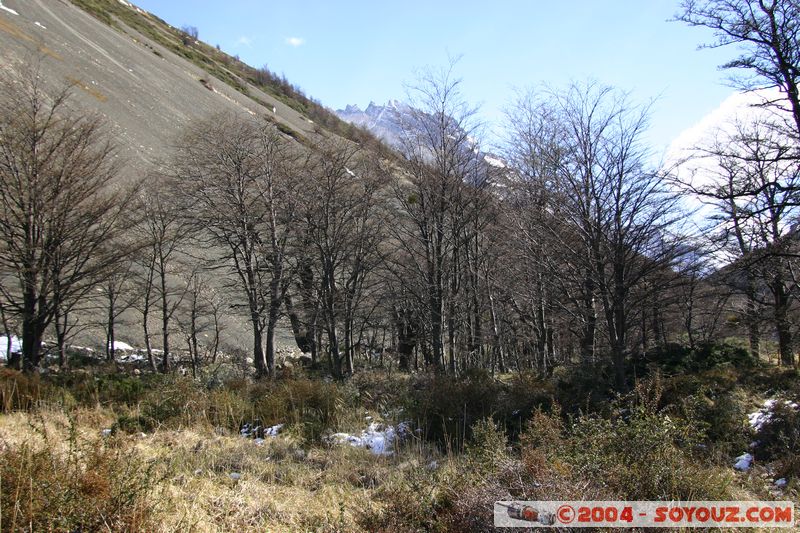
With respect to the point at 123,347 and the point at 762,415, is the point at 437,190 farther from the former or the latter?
the point at 123,347

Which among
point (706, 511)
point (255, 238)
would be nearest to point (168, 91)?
point (255, 238)

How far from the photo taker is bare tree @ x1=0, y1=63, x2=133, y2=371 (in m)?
9.80

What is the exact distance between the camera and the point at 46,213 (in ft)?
32.6

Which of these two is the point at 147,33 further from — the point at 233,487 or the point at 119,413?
the point at 233,487

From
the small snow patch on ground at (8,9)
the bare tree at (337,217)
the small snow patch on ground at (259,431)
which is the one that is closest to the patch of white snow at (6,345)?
the bare tree at (337,217)

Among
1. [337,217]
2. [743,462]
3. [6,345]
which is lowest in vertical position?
[743,462]

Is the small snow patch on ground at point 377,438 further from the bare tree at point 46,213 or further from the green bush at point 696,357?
the bare tree at point 46,213

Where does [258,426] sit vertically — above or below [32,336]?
below

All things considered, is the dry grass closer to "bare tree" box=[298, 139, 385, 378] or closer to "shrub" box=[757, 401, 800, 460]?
"shrub" box=[757, 401, 800, 460]

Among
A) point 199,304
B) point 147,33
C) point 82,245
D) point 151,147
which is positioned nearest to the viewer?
point 82,245

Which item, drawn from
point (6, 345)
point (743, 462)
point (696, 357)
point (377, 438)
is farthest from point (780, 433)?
point (6, 345)

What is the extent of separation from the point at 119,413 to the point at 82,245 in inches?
173

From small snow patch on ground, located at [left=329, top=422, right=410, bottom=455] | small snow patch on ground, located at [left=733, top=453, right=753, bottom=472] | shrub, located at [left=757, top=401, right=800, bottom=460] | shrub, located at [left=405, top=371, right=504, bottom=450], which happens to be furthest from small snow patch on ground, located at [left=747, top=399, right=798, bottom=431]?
small snow patch on ground, located at [left=329, top=422, right=410, bottom=455]

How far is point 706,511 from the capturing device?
3498 mm
